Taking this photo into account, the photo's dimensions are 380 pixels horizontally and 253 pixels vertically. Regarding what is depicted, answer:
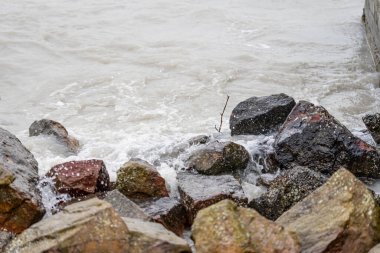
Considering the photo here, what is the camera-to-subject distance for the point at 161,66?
10617mm

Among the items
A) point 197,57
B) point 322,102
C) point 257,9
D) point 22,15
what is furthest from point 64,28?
point 322,102

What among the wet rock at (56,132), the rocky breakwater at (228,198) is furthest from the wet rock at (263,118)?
the wet rock at (56,132)

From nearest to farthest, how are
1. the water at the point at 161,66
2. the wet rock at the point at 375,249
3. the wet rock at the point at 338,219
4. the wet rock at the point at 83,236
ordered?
the wet rock at the point at 83,236 → the wet rock at the point at 375,249 → the wet rock at the point at 338,219 → the water at the point at 161,66

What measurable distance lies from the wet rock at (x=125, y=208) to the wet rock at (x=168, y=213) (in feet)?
0.91

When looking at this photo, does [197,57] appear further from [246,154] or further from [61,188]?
[61,188]

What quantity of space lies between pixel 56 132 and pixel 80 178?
1684 mm

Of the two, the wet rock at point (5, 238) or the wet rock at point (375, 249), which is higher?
the wet rock at point (375, 249)

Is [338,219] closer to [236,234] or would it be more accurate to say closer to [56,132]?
[236,234]

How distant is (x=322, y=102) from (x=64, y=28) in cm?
712

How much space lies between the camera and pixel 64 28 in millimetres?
13352

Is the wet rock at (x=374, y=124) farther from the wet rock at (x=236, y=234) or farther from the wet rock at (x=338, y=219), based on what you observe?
the wet rock at (x=236, y=234)

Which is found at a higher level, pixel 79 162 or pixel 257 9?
pixel 79 162

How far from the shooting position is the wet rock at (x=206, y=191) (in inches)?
198

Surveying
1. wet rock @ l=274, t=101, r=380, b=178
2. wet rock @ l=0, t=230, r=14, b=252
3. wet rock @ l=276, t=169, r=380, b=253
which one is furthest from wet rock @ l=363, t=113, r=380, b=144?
wet rock @ l=0, t=230, r=14, b=252
